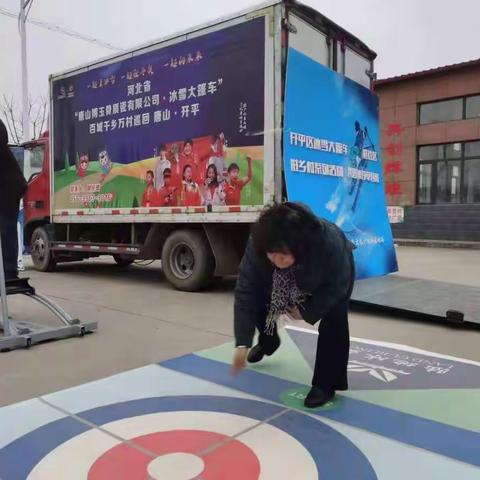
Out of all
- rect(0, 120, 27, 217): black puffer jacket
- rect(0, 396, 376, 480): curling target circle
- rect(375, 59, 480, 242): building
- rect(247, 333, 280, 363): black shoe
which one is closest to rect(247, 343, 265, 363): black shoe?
rect(247, 333, 280, 363): black shoe

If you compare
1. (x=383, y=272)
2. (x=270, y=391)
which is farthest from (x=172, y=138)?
(x=270, y=391)

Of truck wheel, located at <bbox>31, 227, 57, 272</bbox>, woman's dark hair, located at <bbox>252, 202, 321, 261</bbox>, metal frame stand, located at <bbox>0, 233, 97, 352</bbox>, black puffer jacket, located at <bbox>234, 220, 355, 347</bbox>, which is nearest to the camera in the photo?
woman's dark hair, located at <bbox>252, 202, 321, 261</bbox>

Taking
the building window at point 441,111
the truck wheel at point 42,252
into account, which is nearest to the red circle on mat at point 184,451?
the truck wheel at point 42,252

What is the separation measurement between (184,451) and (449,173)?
1874 cm

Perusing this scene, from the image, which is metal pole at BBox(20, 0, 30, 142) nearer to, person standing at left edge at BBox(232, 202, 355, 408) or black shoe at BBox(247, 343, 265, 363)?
black shoe at BBox(247, 343, 265, 363)

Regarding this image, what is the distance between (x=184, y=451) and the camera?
2547mm

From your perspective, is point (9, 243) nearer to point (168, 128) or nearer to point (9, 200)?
point (9, 200)

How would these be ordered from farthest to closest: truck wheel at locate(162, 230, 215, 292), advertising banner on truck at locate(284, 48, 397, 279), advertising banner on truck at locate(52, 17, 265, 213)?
truck wheel at locate(162, 230, 215, 292)
advertising banner on truck at locate(52, 17, 265, 213)
advertising banner on truck at locate(284, 48, 397, 279)

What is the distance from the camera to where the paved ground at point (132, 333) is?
3.81 metres

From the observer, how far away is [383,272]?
7.49 meters

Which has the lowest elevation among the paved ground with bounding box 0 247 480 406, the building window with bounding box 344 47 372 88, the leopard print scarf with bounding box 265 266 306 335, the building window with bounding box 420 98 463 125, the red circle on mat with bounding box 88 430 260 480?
the red circle on mat with bounding box 88 430 260 480

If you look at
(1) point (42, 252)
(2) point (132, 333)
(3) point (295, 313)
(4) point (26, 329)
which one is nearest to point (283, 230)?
(3) point (295, 313)

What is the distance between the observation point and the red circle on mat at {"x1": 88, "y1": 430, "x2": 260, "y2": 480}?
2334 millimetres

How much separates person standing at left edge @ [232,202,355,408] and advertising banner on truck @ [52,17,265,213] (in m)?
3.49
